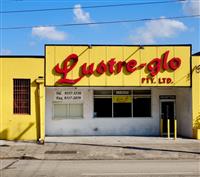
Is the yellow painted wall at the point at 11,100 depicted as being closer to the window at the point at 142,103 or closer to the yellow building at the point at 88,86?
the yellow building at the point at 88,86

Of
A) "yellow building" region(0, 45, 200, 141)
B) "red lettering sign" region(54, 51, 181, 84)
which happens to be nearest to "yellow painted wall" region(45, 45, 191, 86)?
"yellow building" region(0, 45, 200, 141)

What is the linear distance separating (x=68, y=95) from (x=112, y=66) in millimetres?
3918

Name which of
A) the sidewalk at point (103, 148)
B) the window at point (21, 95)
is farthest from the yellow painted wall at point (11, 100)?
the sidewalk at point (103, 148)

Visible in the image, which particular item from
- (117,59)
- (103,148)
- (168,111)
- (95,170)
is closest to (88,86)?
(117,59)

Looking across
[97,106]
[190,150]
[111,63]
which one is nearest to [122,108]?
[97,106]

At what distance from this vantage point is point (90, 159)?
59.9ft

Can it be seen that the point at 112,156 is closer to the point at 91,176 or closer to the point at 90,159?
the point at 90,159

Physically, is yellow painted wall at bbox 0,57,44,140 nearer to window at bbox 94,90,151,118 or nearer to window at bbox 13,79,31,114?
window at bbox 13,79,31,114

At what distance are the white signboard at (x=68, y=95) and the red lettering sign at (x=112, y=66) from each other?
95.8 inches

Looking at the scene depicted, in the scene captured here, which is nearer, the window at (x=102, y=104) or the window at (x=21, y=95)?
the window at (x=21, y=95)

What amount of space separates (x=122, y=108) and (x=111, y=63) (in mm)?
3795

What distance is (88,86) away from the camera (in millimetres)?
25359

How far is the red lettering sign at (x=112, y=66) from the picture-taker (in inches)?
989

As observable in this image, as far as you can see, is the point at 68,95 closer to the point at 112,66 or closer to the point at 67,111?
the point at 67,111
